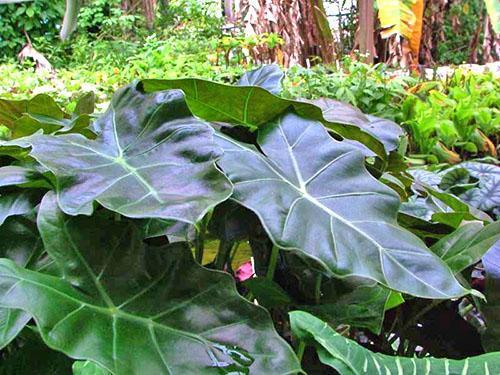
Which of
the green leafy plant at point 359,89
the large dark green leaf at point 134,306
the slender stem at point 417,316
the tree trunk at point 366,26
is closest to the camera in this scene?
the large dark green leaf at point 134,306

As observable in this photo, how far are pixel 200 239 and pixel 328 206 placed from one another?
0.15 metres

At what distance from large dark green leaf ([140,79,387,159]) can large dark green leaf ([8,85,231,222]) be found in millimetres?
48

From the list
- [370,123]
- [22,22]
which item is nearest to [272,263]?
[370,123]

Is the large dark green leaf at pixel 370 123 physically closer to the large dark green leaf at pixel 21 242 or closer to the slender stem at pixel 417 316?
the slender stem at pixel 417 316

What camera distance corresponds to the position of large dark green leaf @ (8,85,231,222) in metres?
0.46

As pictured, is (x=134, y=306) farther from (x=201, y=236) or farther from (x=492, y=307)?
(x=492, y=307)

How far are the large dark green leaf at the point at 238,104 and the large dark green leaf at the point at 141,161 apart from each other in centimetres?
5

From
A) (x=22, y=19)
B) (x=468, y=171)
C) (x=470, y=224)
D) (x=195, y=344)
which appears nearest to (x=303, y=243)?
(x=195, y=344)

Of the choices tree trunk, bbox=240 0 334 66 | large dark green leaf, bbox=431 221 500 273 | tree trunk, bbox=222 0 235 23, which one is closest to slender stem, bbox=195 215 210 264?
large dark green leaf, bbox=431 221 500 273

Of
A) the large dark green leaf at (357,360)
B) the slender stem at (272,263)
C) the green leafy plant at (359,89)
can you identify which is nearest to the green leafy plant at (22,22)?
the green leafy plant at (359,89)

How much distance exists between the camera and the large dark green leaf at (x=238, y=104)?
0.63 m

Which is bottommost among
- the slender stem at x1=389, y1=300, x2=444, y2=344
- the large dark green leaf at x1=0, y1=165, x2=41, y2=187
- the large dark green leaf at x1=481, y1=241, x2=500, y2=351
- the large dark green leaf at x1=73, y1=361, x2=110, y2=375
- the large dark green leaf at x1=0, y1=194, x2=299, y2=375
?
the slender stem at x1=389, y1=300, x2=444, y2=344

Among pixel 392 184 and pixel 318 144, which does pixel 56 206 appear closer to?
pixel 318 144

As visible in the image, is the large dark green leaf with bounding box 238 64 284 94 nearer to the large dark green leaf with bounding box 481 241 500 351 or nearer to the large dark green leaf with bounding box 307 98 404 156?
the large dark green leaf with bounding box 307 98 404 156
